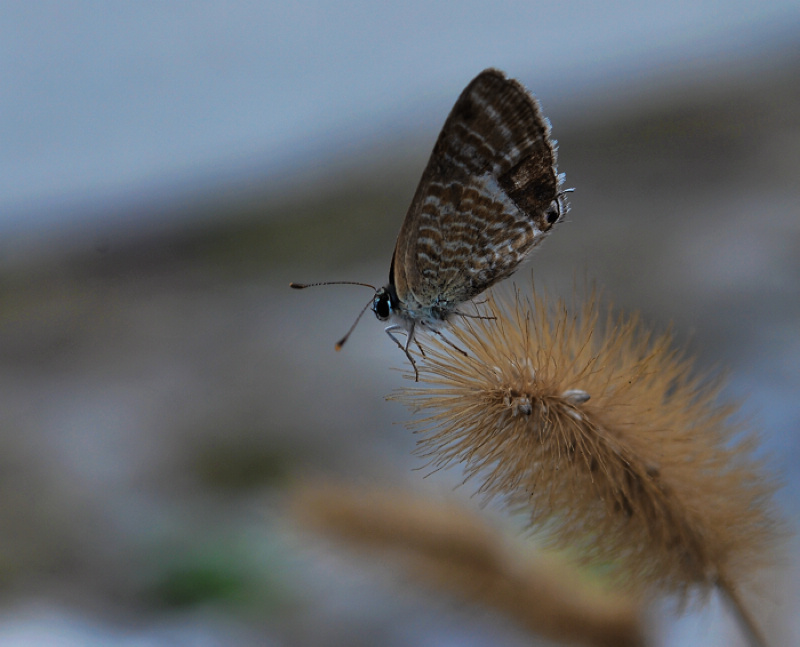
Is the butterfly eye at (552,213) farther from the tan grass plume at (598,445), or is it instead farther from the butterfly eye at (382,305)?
the butterfly eye at (382,305)

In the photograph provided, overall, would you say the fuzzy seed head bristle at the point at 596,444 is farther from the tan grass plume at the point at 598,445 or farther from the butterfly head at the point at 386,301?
the butterfly head at the point at 386,301

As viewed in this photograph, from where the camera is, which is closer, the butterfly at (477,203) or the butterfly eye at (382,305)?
the butterfly at (477,203)

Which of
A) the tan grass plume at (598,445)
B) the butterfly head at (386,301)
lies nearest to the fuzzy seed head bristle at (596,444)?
the tan grass plume at (598,445)

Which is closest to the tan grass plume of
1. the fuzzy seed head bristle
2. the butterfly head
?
the fuzzy seed head bristle

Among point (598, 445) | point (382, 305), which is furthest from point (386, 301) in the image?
point (598, 445)

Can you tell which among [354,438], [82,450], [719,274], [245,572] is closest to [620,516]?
[245,572]

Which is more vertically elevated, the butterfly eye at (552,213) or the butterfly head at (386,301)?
the butterfly eye at (552,213)
